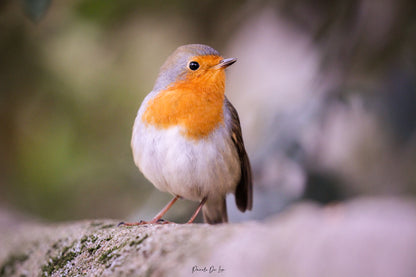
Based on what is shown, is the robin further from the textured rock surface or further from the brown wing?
the textured rock surface

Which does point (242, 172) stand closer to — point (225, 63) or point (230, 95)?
point (225, 63)

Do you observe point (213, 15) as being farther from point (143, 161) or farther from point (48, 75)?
point (143, 161)

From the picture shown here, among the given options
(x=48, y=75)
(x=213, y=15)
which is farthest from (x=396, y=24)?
(x=48, y=75)

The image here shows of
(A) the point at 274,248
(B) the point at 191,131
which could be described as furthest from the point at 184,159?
(A) the point at 274,248

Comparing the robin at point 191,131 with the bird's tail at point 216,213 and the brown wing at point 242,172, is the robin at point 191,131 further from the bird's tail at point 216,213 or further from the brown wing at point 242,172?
the bird's tail at point 216,213

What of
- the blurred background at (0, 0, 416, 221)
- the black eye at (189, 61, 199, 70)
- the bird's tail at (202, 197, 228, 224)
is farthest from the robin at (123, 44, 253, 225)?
the blurred background at (0, 0, 416, 221)

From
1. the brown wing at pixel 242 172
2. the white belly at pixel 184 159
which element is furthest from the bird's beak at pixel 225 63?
the white belly at pixel 184 159
